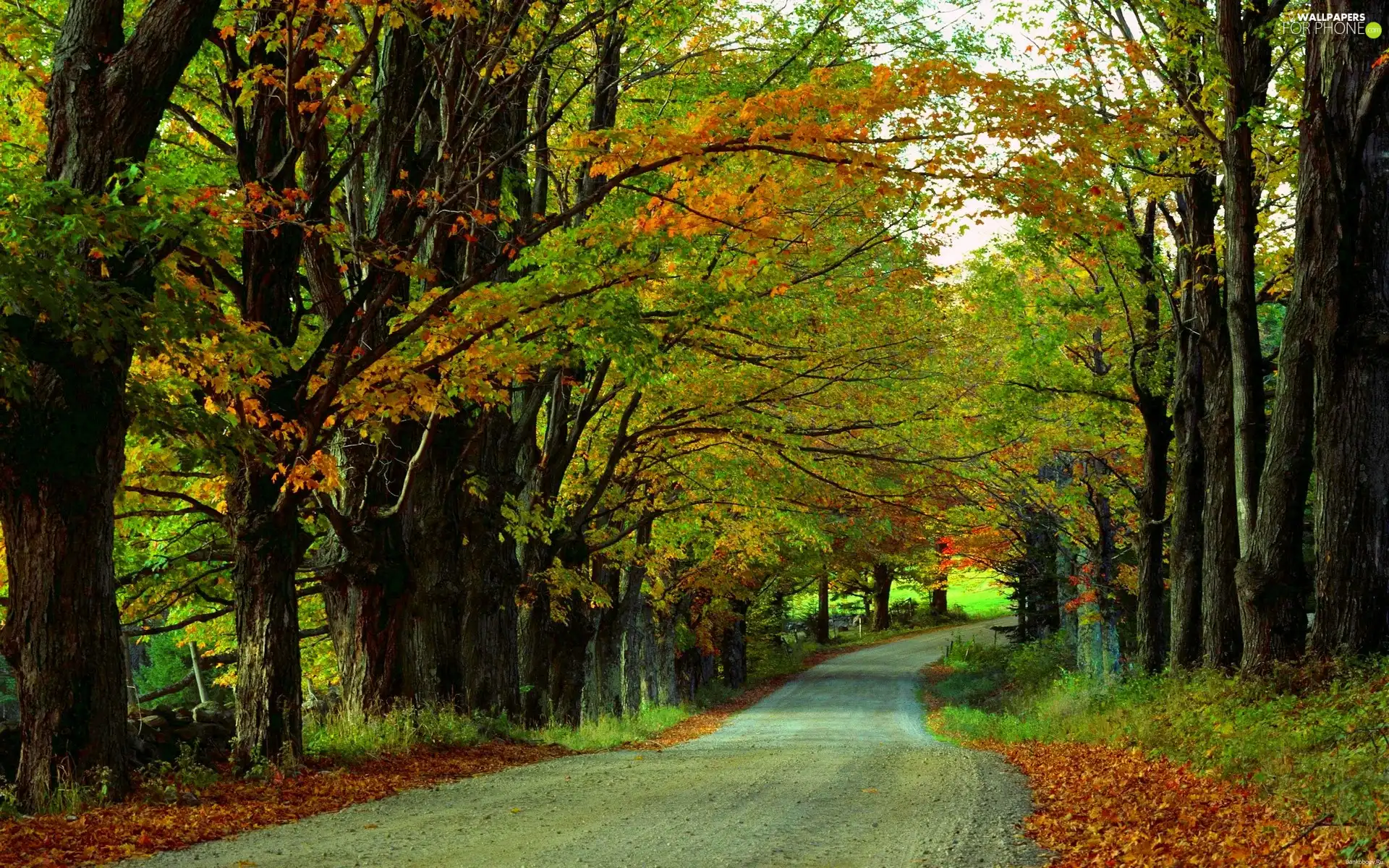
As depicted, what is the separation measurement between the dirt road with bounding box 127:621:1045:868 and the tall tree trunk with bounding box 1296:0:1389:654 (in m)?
3.70

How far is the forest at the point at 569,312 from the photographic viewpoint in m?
8.90

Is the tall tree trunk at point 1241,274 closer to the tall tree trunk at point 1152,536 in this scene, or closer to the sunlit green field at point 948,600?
the tall tree trunk at point 1152,536

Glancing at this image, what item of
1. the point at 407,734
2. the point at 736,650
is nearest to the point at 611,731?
the point at 407,734

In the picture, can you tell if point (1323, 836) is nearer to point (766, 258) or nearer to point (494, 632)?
point (766, 258)

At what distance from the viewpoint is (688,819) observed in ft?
29.0

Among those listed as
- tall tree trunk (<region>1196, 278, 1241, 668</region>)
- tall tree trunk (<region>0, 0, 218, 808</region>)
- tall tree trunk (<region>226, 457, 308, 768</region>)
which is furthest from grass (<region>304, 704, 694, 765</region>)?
tall tree trunk (<region>1196, 278, 1241, 668</region>)

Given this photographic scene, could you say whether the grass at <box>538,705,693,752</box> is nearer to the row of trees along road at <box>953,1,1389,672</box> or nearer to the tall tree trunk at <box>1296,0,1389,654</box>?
the row of trees along road at <box>953,1,1389,672</box>

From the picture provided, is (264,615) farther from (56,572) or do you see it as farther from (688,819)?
(688,819)

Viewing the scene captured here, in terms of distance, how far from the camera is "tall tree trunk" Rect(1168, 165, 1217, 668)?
15844 millimetres

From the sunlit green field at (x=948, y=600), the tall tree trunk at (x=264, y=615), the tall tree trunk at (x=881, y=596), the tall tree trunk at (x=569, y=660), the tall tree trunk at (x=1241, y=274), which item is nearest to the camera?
the tall tree trunk at (x=264, y=615)

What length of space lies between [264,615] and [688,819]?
500cm

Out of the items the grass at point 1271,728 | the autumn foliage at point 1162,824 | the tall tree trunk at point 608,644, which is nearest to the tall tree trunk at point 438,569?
the autumn foliage at point 1162,824

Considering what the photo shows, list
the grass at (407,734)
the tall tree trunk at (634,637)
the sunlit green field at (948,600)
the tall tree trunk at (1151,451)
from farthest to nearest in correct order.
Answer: the sunlit green field at (948,600), the tall tree trunk at (634,637), the tall tree trunk at (1151,451), the grass at (407,734)

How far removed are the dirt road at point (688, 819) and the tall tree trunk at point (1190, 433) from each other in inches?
146
